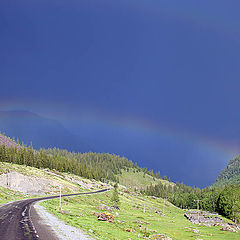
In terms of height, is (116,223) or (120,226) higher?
(120,226)

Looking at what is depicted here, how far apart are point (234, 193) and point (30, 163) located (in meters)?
159

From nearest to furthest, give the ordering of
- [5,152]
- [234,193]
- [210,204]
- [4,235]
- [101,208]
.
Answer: [4,235], [101,208], [234,193], [5,152], [210,204]

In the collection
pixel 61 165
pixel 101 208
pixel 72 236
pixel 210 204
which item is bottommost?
pixel 210 204

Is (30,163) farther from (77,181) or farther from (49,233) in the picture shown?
(49,233)

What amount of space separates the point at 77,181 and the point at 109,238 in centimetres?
14914

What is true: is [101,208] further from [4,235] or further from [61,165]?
[61,165]

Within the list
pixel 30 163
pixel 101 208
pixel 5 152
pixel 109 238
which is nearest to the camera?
pixel 109 238

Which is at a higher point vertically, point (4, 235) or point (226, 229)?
point (4, 235)

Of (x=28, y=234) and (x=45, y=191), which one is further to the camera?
(x=45, y=191)

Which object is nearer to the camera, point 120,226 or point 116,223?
point 120,226

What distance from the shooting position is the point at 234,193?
485 ft

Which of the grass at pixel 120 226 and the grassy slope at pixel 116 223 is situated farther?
the grassy slope at pixel 116 223

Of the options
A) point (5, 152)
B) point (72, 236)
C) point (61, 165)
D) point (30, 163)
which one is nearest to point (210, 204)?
point (61, 165)

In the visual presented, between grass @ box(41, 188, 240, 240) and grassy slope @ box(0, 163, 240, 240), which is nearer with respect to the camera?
grass @ box(41, 188, 240, 240)
